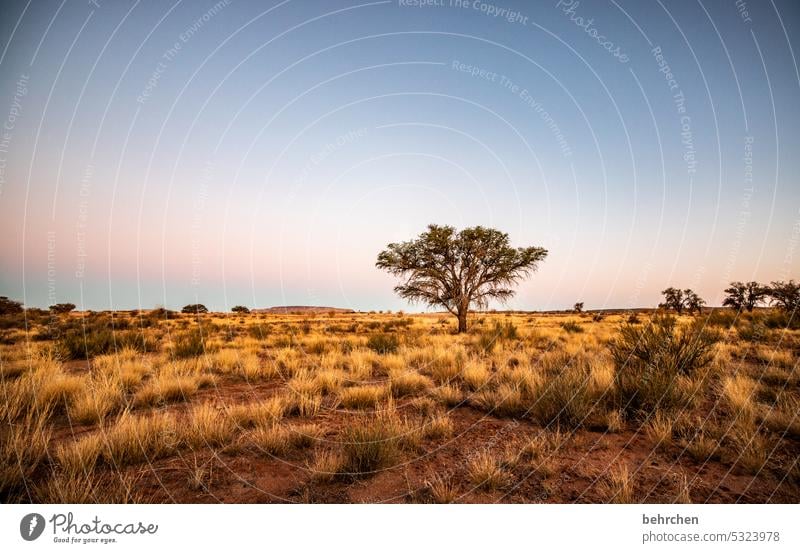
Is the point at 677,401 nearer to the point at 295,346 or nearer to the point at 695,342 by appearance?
the point at 695,342

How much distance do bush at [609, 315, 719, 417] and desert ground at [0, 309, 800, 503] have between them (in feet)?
0.10

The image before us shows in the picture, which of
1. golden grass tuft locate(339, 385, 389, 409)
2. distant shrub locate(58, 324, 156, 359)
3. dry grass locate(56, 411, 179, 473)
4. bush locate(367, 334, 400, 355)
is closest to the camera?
dry grass locate(56, 411, 179, 473)

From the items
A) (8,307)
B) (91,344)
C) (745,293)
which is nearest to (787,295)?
(745,293)

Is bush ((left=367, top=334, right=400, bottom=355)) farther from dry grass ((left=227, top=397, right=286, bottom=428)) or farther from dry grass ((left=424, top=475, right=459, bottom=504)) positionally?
dry grass ((left=424, top=475, right=459, bottom=504))

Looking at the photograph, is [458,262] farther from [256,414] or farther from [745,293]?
[745,293]

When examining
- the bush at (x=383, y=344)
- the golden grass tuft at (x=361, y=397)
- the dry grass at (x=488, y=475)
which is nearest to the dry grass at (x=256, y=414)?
the golden grass tuft at (x=361, y=397)

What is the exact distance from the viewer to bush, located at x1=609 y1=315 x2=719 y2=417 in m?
5.34

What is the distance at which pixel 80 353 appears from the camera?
10.5 m

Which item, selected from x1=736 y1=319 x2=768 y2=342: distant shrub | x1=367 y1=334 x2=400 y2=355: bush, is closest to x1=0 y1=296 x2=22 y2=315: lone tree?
x1=367 y1=334 x2=400 y2=355: bush
